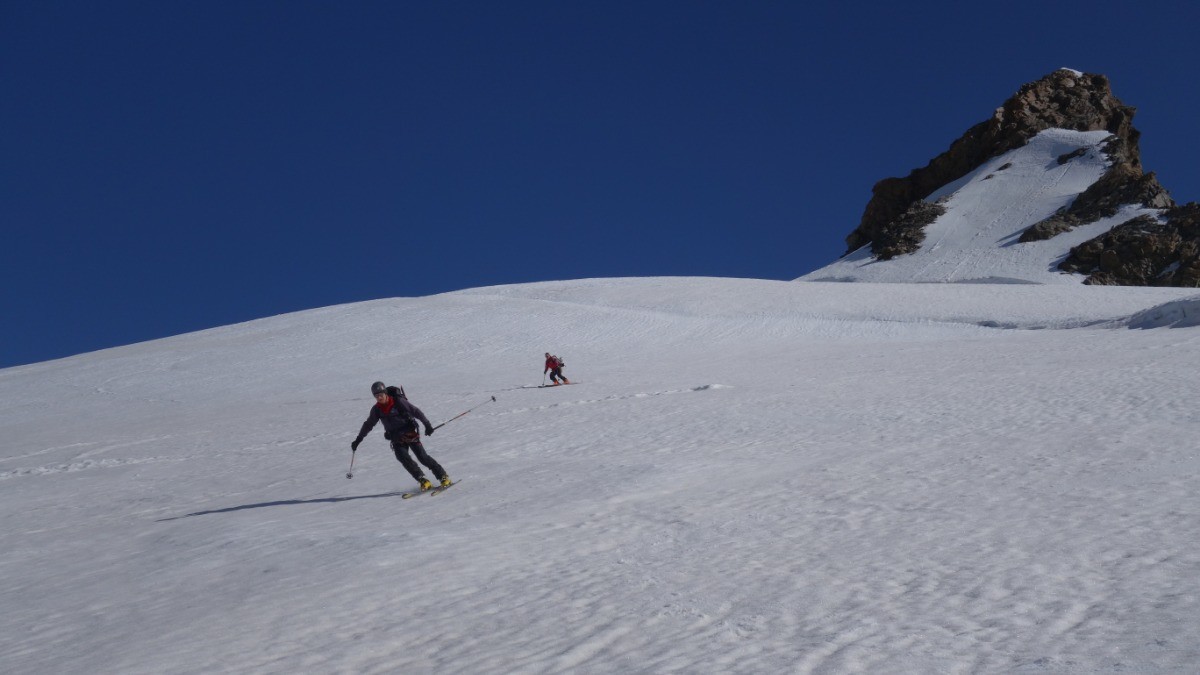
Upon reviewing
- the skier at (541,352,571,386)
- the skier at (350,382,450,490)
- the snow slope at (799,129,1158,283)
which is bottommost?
the skier at (350,382,450,490)

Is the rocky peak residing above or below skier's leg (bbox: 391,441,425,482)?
above

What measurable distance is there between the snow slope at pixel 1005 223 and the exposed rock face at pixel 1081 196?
184 centimetres

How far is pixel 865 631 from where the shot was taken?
4.96 meters

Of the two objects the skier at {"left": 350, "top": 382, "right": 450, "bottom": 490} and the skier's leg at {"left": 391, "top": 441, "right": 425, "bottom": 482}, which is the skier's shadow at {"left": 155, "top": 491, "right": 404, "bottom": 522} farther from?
the skier at {"left": 350, "top": 382, "right": 450, "bottom": 490}

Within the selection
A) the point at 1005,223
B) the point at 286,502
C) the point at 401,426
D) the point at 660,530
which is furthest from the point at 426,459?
the point at 1005,223

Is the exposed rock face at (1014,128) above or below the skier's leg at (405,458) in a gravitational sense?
above

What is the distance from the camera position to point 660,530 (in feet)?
25.5

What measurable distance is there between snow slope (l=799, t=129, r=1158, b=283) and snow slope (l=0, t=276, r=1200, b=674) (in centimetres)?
6443

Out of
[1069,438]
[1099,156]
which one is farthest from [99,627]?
[1099,156]

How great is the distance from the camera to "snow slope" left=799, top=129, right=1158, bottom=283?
80812 millimetres

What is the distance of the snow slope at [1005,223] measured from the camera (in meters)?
80.8

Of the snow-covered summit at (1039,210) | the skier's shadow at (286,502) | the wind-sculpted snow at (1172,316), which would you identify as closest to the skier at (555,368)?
the skier's shadow at (286,502)

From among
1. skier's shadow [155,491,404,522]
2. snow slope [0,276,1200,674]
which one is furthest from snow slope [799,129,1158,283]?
skier's shadow [155,491,404,522]

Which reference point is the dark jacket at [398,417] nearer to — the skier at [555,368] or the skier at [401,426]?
the skier at [401,426]
